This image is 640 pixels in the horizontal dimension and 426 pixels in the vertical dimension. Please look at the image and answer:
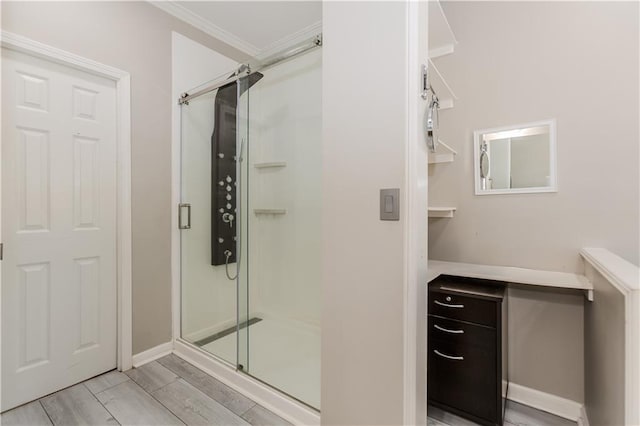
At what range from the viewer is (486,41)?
195cm

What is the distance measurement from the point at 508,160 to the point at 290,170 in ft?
5.33

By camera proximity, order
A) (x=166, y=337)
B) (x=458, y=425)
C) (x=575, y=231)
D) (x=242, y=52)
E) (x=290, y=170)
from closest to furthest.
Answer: (x=458, y=425)
(x=575, y=231)
(x=166, y=337)
(x=290, y=170)
(x=242, y=52)

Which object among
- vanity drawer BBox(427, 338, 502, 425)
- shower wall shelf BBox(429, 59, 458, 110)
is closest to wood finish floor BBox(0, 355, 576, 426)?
vanity drawer BBox(427, 338, 502, 425)

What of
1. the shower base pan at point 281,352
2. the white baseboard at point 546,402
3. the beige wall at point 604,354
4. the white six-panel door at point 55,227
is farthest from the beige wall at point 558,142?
the white six-panel door at point 55,227

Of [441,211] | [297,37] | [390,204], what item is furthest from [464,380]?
[297,37]

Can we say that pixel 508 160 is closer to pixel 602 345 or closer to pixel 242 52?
pixel 602 345

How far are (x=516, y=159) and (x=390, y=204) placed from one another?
1.29 m

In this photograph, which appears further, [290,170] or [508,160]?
[290,170]

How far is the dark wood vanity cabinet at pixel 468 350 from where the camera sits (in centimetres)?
151

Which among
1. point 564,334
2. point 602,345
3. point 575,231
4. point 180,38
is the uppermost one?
point 180,38

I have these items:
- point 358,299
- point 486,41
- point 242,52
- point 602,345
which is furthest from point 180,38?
point 602,345

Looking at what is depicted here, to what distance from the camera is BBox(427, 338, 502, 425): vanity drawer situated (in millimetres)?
1520

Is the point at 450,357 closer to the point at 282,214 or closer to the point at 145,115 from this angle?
the point at 282,214

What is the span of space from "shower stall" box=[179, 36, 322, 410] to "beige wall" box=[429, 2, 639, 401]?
3.53ft
